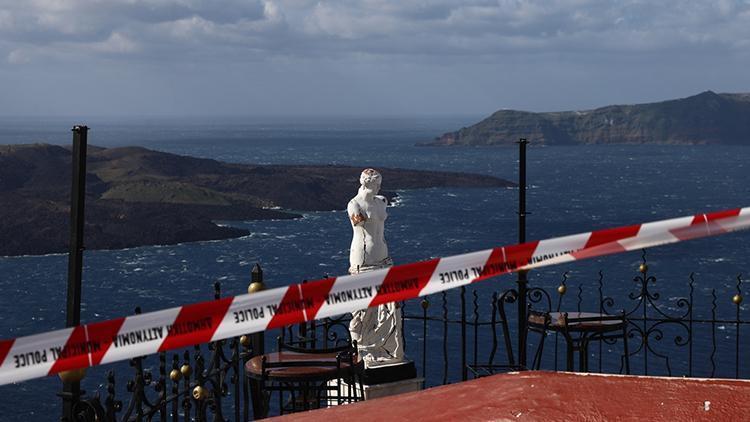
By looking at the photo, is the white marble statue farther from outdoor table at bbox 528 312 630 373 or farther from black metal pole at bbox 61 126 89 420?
black metal pole at bbox 61 126 89 420

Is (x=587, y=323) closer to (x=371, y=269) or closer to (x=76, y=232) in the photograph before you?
(x=371, y=269)

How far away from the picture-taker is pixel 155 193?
541 ft

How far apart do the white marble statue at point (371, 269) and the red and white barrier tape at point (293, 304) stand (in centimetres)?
580

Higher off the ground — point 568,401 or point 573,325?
point 568,401

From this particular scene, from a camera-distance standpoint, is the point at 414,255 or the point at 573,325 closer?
the point at 573,325

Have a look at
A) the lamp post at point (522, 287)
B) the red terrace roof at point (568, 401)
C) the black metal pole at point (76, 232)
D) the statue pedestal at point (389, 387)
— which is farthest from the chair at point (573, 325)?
the red terrace roof at point (568, 401)

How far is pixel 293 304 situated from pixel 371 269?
252 inches

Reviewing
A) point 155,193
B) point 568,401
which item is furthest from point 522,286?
point 155,193

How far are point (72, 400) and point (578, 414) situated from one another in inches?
120

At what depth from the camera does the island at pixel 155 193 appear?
132 m

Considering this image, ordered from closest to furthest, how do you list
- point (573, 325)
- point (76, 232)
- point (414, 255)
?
point (76, 232) < point (573, 325) < point (414, 255)

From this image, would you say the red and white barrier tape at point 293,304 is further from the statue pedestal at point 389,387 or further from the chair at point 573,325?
the statue pedestal at point 389,387

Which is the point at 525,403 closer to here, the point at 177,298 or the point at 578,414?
the point at 578,414

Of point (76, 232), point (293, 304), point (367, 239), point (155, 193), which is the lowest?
point (155, 193)
